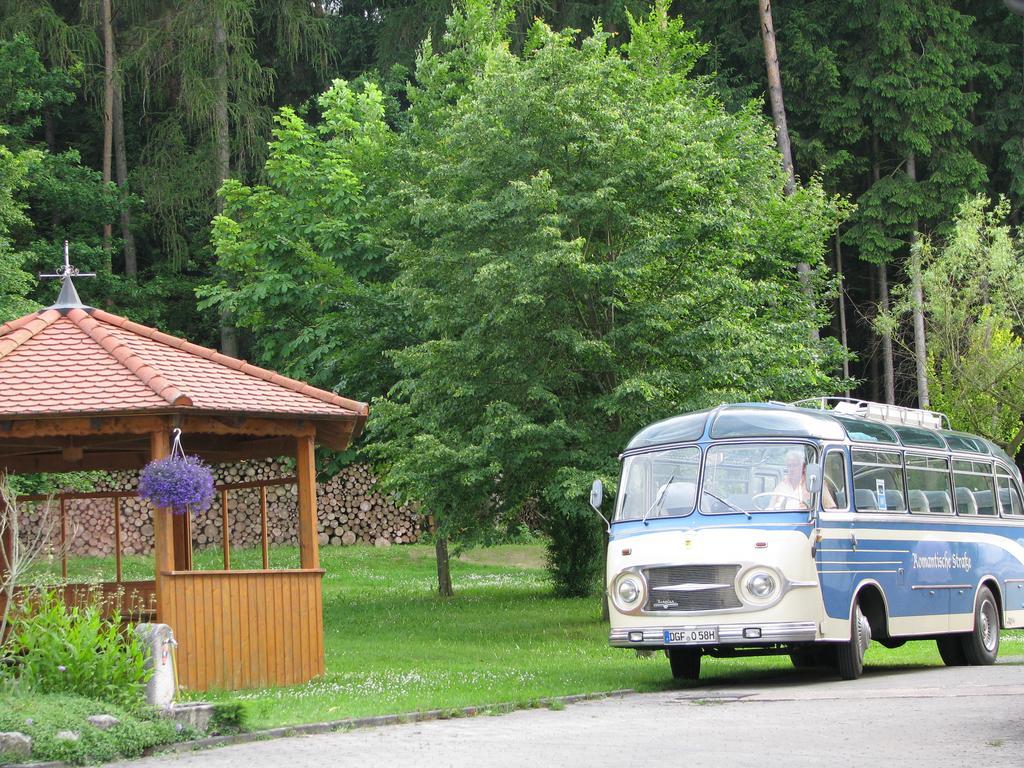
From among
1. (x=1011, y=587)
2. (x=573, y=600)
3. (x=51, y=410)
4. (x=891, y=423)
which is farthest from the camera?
(x=573, y=600)

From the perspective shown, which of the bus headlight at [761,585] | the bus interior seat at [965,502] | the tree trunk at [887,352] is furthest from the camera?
the tree trunk at [887,352]

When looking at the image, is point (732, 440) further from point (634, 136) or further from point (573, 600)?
point (573, 600)

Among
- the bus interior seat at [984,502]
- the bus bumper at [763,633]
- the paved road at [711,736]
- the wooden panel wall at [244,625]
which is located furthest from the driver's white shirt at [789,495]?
the wooden panel wall at [244,625]

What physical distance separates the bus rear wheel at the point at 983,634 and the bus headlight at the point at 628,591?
17.1ft

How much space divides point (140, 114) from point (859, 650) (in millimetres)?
33508

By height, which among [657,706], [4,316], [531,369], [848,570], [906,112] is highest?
[906,112]

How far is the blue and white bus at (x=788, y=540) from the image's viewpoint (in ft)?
46.4

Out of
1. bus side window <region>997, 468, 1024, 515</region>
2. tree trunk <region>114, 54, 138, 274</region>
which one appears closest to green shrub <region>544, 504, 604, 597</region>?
bus side window <region>997, 468, 1024, 515</region>

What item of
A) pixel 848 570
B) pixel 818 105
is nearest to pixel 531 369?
pixel 848 570

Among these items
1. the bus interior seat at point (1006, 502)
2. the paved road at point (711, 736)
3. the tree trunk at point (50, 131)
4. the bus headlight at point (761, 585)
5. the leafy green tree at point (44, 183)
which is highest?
the tree trunk at point (50, 131)

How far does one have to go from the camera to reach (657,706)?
12961mm

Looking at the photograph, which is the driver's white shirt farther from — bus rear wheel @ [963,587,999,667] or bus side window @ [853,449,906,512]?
bus rear wheel @ [963,587,999,667]

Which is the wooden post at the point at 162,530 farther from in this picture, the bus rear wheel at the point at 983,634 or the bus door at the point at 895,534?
the bus rear wheel at the point at 983,634

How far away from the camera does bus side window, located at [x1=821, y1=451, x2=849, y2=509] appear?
1483 centimetres
